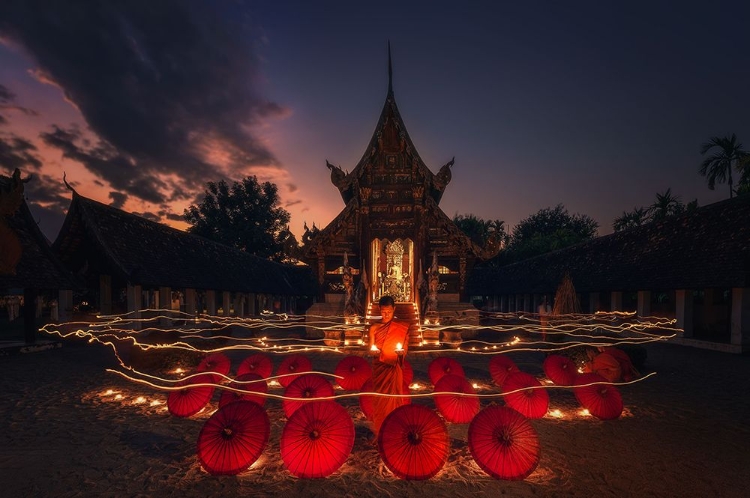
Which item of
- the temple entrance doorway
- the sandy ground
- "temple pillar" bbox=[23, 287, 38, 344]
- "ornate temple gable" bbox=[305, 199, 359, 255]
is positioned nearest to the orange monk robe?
the sandy ground

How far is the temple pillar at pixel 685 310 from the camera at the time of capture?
17.8 metres

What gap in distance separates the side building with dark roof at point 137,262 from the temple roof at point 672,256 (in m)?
20.6

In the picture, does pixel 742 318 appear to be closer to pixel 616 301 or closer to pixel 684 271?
pixel 684 271

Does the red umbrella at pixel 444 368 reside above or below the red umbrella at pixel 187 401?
above

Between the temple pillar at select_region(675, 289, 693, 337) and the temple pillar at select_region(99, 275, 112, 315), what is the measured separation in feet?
89.0

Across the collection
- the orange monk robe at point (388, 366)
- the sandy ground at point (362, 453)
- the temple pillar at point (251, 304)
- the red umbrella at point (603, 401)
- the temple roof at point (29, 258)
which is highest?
the temple roof at point (29, 258)

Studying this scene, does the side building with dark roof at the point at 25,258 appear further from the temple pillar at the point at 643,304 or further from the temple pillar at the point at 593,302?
the temple pillar at the point at 593,302

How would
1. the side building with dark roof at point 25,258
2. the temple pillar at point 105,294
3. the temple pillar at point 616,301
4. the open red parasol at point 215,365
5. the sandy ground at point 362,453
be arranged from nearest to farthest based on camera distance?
the sandy ground at point 362,453, the open red parasol at point 215,365, the side building with dark roof at point 25,258, the temple pillar at point 105,294, the temple pillar at point 616,301

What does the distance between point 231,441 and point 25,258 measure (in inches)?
659

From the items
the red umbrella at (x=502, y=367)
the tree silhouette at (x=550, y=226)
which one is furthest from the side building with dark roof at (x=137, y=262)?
the tree silhouette at (x=550, y=226)

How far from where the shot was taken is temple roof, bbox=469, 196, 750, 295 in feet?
51.4

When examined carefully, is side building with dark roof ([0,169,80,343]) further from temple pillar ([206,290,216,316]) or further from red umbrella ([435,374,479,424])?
red umbrella ([435,374,479,424])

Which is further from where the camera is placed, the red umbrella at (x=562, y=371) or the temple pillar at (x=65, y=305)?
the temple pillar at (x=65, y=305)

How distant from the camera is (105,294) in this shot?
18078mm
